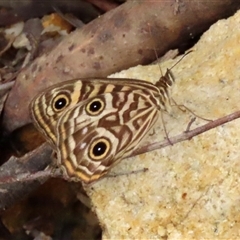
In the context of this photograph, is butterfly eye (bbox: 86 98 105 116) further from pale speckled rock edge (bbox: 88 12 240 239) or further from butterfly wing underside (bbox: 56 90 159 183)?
pale speckled rock edge (bbox: 88 12 240 239)

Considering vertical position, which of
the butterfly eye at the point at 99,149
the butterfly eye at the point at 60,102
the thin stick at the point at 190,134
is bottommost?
the thin stick at the point at 190,134

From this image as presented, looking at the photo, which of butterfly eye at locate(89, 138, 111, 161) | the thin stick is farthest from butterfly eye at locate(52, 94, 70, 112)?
the thin stick

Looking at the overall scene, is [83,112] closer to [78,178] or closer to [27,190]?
[78,178]

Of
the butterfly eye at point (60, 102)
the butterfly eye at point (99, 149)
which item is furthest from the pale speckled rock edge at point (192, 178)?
the butterfly eye at point (60, 102)

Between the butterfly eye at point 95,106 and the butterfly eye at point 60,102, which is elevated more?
the butterfly eye at point 60,102

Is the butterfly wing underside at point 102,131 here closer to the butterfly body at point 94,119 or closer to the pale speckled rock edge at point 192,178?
the butterfly body at point 94,119

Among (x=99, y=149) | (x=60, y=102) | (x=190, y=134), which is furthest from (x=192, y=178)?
(x=60, y=102)

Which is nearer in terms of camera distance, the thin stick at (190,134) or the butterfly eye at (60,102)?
the thin stick at (190,134)
